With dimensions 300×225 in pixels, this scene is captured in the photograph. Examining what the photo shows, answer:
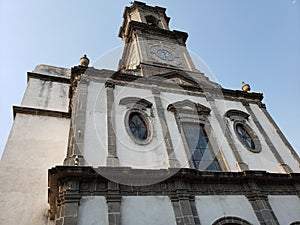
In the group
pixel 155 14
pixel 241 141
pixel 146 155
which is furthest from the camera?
pixel 155 14

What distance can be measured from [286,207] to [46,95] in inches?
538

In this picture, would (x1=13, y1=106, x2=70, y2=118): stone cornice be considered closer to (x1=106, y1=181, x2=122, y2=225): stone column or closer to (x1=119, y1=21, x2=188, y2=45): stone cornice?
(x1=106, y1=181, x2=122, y2=225): stone column

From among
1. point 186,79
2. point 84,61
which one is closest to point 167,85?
point 186,79

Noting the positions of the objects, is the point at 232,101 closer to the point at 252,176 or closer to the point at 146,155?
the point at 252,176

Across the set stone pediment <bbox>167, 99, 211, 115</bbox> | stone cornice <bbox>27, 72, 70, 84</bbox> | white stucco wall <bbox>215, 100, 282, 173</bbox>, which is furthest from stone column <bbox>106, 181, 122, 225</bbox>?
stone cornice <bbox>27, 72, 70, 84</bbox>

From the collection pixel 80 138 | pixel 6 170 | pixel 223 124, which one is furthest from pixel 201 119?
pixel 6 170

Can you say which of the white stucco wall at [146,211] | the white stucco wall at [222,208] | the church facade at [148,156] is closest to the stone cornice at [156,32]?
the church facade at [148,156]

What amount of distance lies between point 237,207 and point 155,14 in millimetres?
18360

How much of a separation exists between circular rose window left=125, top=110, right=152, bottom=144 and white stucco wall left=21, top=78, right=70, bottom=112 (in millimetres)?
6025

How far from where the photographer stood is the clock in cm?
1536

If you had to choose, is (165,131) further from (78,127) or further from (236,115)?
(236,115)

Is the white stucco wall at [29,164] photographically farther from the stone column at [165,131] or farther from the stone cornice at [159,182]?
the stone column at [165,131]

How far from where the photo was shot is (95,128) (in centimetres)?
840

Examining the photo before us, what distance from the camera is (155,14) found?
2109 cm
